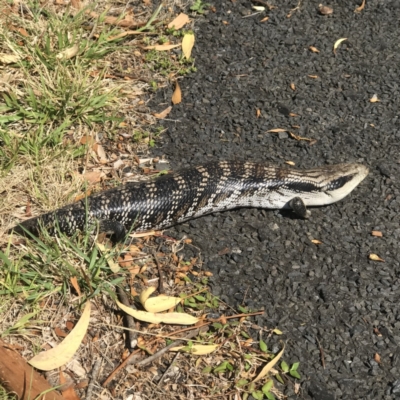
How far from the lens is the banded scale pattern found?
502 centimetres

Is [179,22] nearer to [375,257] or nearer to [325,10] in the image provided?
[325,10]

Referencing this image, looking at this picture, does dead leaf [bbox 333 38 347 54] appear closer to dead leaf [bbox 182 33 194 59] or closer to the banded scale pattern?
dead leaf [bbox 182 33 194 59]

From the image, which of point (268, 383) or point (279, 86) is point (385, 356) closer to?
point (268, 383)

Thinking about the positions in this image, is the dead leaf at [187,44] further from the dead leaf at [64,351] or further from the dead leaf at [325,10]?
the dead leaf at [64,351]

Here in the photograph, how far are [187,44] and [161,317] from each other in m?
3.62

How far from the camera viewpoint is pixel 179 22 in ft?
23.5

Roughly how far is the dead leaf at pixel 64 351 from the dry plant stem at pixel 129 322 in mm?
269

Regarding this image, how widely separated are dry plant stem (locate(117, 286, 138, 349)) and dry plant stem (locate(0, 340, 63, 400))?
25.3 inches

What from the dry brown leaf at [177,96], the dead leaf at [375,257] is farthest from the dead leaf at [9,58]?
the dead leaf at [375,257]

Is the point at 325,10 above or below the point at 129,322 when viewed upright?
above

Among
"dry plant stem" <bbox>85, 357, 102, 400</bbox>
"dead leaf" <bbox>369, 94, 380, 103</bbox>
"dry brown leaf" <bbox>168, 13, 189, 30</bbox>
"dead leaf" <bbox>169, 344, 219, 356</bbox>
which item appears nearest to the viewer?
"dry plant stem" <bbox>85, 357, 102, 400</bbox>

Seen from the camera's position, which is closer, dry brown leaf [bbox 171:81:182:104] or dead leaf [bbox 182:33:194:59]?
dry brown leaf [bbox 171:81:182:104]

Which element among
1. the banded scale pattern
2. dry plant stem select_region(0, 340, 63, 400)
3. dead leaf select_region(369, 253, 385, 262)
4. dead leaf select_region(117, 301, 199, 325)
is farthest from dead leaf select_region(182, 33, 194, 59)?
dry plant stem select_region(0, 340, 63, 400)

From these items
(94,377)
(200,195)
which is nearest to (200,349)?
(94,377)
